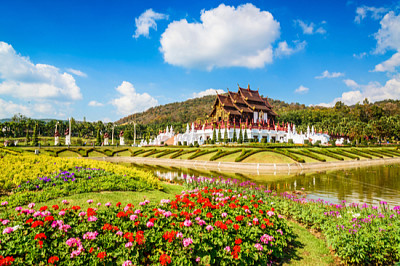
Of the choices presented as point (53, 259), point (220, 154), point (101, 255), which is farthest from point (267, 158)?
point (53, 259)

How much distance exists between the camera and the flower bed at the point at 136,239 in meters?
4.25

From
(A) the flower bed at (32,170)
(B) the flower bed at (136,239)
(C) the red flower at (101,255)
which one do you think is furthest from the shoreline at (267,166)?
(C) the red flower at (101,255)

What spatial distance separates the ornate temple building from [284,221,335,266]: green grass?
4376 cm

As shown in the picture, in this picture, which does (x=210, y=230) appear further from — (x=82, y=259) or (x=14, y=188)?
(x=14, y=188)

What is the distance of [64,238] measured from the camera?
461cm

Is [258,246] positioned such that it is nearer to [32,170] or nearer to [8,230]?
[8,230]

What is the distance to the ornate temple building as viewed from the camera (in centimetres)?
5322

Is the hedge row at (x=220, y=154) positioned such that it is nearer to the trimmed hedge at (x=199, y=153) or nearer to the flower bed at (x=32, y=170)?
the trimmed hedge at (x=199, y=153)

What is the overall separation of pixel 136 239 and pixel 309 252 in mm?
4950

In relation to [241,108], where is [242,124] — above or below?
below

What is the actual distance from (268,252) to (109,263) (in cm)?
351

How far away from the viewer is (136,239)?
4.56 meters

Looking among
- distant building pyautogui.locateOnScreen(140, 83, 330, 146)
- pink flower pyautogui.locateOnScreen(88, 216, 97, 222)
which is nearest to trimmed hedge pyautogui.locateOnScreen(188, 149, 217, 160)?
distant building pyautogui.locateOnScreen(140, 83, 330, 146)

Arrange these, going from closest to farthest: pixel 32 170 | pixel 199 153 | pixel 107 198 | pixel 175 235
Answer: pixel 175 235 < pixel 107 198 < pixel 32 170 < pixel 199 153
